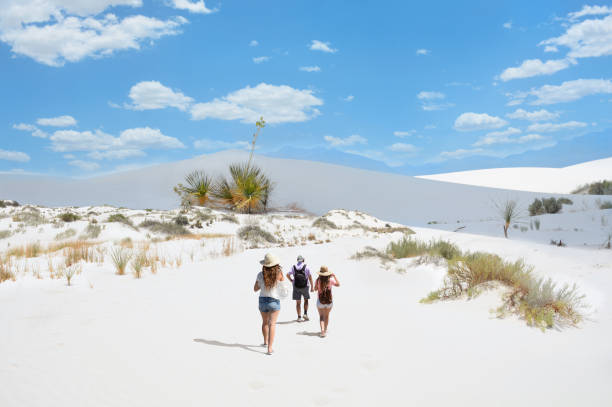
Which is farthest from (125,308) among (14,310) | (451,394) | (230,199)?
(230,199)

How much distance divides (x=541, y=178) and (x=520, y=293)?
3516cm

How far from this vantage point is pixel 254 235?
12.8 metres

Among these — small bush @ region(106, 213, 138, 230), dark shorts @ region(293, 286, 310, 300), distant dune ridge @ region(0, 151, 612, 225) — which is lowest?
dark shorts @ region(293, 286, 310, 300)

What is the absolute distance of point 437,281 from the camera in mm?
6809

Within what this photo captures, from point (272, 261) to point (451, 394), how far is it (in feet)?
5.70

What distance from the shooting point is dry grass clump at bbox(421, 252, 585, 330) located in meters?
4.69

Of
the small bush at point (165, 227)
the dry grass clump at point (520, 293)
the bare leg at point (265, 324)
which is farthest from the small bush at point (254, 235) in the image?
the bare leg at point (265, 324)

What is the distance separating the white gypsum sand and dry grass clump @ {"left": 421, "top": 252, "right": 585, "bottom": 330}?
147 mm

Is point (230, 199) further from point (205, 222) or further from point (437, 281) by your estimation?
point (437, 281)

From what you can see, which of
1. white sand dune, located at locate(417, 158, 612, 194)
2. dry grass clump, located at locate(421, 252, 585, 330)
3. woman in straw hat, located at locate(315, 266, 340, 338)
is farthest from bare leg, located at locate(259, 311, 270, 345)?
white sand dune, located at locate(417, 158, 612, 194)

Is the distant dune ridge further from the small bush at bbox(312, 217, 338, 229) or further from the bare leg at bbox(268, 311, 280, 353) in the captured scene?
the bare leg at bbox(268, 311, 280, 353)

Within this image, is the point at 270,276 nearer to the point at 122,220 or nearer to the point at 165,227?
the point at 165,227

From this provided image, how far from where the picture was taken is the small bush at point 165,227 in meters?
13.4

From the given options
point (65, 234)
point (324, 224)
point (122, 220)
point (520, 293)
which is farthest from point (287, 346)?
point (122, 220)
